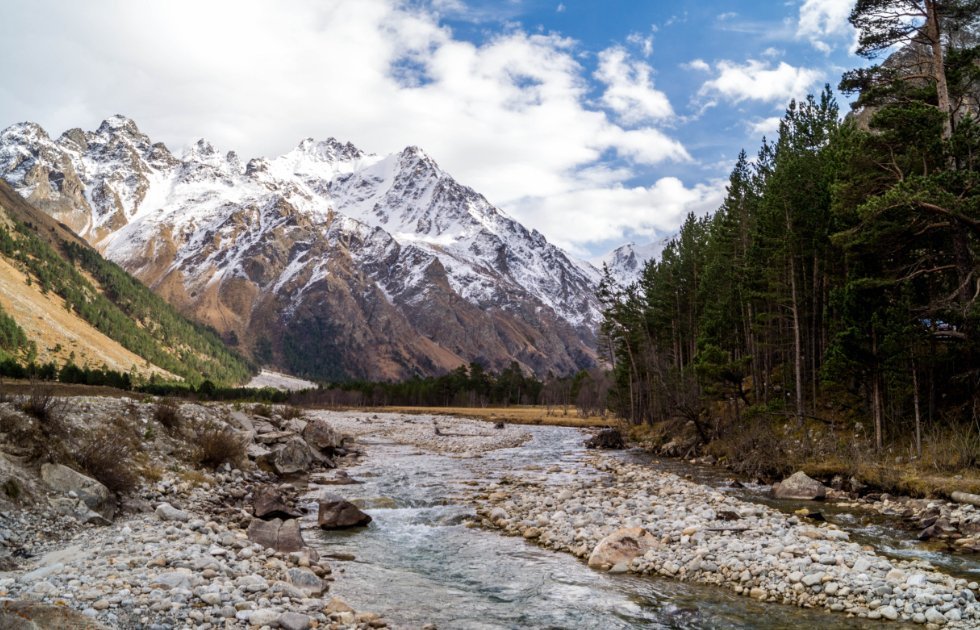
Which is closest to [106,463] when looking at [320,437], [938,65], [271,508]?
[271,508]

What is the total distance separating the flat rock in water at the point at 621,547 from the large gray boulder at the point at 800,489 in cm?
953

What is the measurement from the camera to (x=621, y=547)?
47.2 ft

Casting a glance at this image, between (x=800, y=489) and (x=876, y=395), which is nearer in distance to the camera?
(x=800, y=489)

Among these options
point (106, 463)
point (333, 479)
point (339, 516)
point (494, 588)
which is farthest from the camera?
point (333, 479)

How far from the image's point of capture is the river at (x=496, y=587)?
1063cm

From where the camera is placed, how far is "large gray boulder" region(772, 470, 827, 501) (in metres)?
21.5

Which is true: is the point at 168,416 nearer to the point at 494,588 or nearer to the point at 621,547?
the point at 494,588

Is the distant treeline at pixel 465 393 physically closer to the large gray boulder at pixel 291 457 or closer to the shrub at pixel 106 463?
the large gray boulder at pixel 291 457

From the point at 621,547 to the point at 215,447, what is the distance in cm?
1606

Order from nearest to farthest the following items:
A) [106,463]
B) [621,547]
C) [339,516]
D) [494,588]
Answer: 1. [494,588]
2. [621,547]
3. [106,463]
4. [339,516]

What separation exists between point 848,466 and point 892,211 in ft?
32.6

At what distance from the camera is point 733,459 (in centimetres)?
3059

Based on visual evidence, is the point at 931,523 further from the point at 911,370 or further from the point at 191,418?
the point at 191,418

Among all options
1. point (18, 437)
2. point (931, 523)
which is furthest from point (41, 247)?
point (931, 523)
